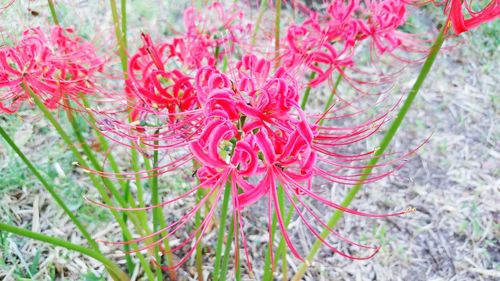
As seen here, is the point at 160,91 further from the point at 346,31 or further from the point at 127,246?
the point at 127,246

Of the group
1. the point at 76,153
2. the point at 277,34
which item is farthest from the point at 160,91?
the point at 277,34

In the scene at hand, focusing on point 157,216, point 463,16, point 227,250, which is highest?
point 463,16

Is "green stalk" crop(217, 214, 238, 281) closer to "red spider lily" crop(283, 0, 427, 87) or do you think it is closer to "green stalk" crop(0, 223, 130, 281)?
"green stalk" crop(0, 223, 130, 281)

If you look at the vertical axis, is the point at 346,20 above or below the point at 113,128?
above

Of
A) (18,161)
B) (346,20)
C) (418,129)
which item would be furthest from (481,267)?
(18,161)

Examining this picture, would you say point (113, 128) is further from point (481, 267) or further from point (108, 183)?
point (481, 267)

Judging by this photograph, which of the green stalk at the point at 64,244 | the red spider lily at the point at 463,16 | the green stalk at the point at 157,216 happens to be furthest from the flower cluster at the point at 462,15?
the green stalk at the point at 64,244
